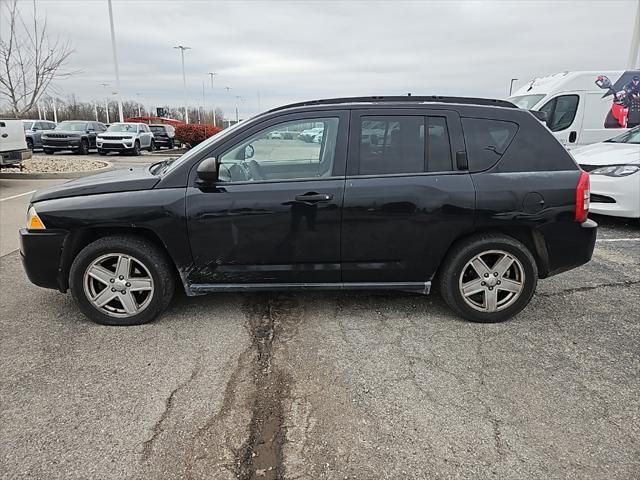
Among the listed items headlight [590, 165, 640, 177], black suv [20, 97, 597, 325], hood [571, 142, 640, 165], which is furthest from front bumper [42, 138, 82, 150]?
headlight [590, 165, 640, 177]

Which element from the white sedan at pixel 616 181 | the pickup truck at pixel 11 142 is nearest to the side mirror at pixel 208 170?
the white sedan at pixel 616 181

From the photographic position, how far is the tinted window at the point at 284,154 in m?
3.69

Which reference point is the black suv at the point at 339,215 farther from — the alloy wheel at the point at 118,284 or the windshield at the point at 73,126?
the windshield at the point at 73,126

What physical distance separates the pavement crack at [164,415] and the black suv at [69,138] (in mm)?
22780

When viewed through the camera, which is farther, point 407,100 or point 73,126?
point 73,126

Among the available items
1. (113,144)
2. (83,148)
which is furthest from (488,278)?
(83,148)

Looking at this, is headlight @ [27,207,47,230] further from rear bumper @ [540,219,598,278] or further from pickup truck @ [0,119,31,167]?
pickup truck @ [0,119,31,167]

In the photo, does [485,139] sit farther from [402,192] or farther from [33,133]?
[33,133]

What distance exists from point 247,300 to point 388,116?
2.03 meters

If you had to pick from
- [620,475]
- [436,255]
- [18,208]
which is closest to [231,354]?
[436,255]

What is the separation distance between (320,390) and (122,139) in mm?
22141

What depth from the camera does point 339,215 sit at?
11.9 ft

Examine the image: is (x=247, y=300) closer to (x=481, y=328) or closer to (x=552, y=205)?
(x=481, y=328)

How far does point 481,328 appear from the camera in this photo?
3.79m
